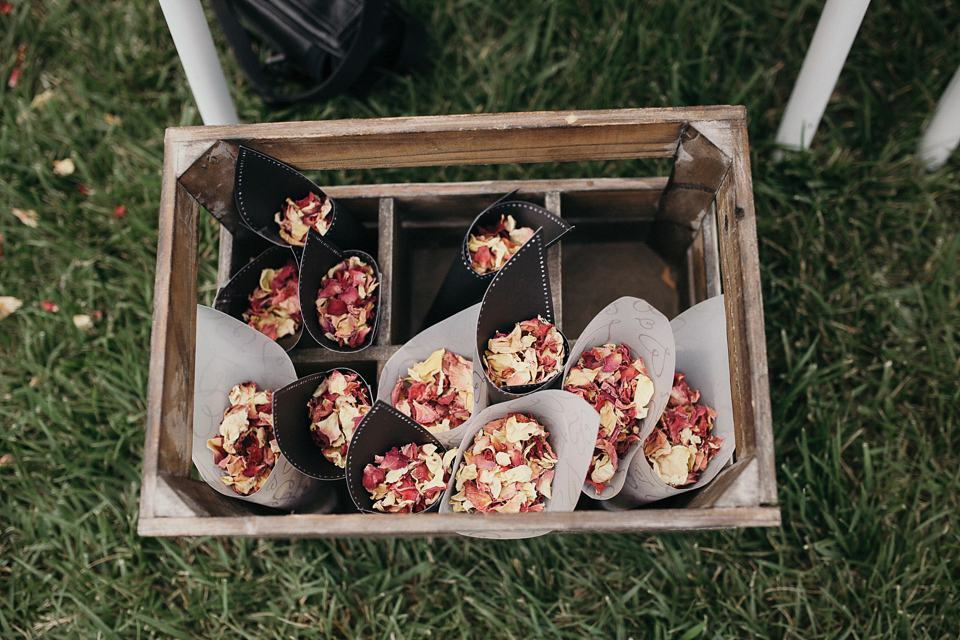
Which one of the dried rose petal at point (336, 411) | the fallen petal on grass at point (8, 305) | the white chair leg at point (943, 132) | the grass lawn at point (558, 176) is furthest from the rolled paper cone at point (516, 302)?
the fallen petal on grass at point (8, 305)

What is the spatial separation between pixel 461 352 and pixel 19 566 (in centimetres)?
123

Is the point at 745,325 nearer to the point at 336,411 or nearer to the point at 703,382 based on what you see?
the point at 703,382

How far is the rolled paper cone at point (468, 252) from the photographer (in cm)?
119

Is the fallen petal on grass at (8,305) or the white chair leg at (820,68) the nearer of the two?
the white chair leg at (820,68)

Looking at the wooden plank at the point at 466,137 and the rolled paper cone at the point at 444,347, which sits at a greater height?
the wooden plank at the point at 466,137

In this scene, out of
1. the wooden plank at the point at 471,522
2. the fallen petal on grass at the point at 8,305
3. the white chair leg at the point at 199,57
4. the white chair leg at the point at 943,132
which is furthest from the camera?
the fallen petal on grass at the point at 8,305

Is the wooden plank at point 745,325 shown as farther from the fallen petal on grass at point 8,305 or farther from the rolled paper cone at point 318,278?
the fallen petal on grass at point 8,305

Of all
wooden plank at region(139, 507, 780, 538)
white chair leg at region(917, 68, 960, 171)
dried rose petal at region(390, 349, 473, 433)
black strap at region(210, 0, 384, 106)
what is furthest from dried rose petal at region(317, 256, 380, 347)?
white chair leg at region(917, 68, 960, 171)

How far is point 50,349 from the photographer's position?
173cm

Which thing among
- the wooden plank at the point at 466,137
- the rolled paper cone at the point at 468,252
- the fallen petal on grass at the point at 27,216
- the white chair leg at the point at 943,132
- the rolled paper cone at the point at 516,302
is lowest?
the rolled paper cone at the point at 516,302

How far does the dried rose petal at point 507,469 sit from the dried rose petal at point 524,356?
0.07 metres

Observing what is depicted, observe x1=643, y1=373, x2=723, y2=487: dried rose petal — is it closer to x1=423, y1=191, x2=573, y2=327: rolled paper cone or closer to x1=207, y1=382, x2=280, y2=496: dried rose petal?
x1=423, y1=191, x2=573, y2=327: rolled paper cone

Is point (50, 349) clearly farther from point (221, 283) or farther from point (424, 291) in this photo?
point (424, 291)

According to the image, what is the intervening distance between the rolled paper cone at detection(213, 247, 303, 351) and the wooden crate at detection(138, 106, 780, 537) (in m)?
0.05
